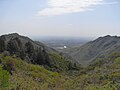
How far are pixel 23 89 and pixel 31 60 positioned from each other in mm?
66065

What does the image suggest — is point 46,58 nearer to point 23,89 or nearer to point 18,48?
point 18,48

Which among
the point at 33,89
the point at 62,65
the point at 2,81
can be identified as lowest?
the point at 62,65

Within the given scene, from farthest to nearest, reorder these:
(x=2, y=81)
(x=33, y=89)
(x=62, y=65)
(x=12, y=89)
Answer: (x=62, y=65) → (x=33, y=89) → (x=12, y=89) → (x=2, y=81)

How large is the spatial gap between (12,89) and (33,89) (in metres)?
5.82

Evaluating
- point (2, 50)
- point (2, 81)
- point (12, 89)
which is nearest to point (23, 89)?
point (12, 89)

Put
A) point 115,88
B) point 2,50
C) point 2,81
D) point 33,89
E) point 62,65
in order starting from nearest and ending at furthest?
point 2,81, point 115,88, point 33,89, point 2,50, point 62,65

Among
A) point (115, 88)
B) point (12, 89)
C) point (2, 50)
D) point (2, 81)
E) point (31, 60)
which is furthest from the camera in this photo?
point (31, 60)

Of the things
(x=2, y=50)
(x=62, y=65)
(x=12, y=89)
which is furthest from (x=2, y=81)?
(x=62, y=65)

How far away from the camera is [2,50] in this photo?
8950cm

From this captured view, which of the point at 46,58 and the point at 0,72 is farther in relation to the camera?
the point at 46,58

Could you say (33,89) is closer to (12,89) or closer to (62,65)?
(12,89)

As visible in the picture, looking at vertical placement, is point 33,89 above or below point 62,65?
above

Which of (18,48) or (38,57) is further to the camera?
(38,57)

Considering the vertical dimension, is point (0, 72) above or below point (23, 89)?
above
